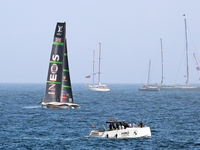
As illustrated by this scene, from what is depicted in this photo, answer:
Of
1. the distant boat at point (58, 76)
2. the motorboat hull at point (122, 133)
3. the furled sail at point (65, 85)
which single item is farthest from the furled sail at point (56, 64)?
the motorboat hull at point (122, 133)

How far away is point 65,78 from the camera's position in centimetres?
7669

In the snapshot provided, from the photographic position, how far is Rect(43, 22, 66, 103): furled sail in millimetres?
74750

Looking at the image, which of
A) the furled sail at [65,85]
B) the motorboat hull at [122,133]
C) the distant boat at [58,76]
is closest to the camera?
the motorboat hull at [122,133]

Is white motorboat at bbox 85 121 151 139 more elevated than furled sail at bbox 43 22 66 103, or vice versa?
furled sail at bbox 43 22 66 103

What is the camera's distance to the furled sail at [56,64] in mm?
74750

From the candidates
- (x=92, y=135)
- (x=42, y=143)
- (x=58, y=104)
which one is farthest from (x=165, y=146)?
(x=58, y=104)

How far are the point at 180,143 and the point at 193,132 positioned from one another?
9377mm

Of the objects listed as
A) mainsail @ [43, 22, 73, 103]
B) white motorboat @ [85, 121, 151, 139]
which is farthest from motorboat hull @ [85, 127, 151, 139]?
mainsail @ [43, 22, 73, 103]

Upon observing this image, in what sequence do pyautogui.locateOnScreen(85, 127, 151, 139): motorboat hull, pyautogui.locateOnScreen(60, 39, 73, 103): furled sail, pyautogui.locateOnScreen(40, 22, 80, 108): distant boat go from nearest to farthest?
pyautogui.locateOnScreen(85, 127, 151, 139): motorboat hull
pyautogui.locateOnScreen(40, 22, 80, 108): distant boat
pyautogui.locateOnScreen(60, 39, 73, 103): furled sail

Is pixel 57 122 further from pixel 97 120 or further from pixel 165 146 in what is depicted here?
pixel 165 146

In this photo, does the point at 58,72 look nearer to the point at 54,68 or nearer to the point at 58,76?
the point at 58,76

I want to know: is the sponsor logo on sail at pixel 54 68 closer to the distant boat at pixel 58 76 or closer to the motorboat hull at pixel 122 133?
the distant boat at pixel 58 76

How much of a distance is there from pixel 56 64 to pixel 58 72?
1746 millimetres

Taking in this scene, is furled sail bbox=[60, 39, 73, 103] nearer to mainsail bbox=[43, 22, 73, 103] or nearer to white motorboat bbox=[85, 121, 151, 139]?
mainsail bbox=[43, 22, 73, 103]
